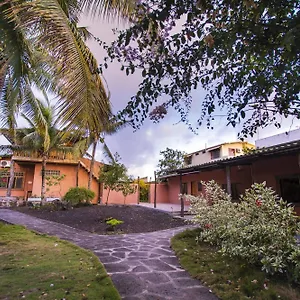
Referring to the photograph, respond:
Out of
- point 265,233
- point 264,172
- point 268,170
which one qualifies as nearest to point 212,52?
point 265,233

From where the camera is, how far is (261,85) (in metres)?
2.74

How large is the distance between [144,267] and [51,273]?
1747 millimetres

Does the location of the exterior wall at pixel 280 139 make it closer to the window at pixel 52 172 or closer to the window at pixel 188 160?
the window at pixel 188 160

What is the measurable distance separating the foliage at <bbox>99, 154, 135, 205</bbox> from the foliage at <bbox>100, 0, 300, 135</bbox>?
51.1 ft

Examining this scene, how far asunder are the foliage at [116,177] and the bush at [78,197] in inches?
85.9

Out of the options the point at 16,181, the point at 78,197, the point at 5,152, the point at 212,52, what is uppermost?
the point at 5,152

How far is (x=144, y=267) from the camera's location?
4.93 meters

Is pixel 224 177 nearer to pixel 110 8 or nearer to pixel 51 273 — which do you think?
pixel 51 273

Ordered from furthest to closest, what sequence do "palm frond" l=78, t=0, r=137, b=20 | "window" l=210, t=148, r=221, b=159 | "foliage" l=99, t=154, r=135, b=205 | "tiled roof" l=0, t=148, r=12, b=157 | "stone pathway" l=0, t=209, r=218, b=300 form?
"window" l=210, t=148, r=221, b=159 → "tiled roof" l=0, t=148, r=12, b=157 → "foliage" l=99, t=154, r=135, b=205 → "stone pathway" l=0, t=209, r=218, b=300 → "palm frond" l=78, t=0, r=137, b=20

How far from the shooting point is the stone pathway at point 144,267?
12.1ft

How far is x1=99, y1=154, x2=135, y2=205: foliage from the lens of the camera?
18281mm

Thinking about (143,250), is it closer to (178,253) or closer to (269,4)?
(178,253)

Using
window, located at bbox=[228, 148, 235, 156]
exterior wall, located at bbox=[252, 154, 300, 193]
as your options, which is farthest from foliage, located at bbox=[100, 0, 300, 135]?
window, located at bbox=[228, 148, 235, 156]

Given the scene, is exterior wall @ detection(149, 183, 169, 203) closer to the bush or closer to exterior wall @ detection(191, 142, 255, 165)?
exterior wall @ detection(191, 142, 255, 165)
